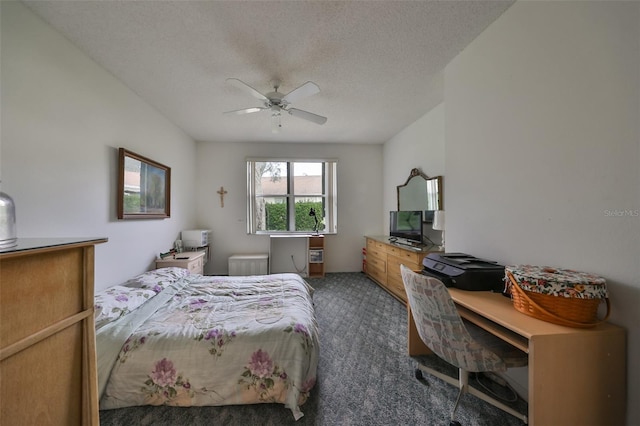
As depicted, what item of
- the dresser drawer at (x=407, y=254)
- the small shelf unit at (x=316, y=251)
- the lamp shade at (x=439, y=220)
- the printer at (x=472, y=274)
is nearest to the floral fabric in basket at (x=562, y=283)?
the printer at (x=472, y=274)

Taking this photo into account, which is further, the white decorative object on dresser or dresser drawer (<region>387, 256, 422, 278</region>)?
dresser drawer (<region>387, 256, 422, 278</region>)

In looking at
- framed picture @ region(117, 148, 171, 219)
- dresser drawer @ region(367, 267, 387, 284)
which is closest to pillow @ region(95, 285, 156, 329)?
framed picture @ region(117, 148, 171, 219)

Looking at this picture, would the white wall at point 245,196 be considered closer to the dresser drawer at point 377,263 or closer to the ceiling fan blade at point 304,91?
the dresser drawer at point 377,263

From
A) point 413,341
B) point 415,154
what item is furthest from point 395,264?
point 415,154

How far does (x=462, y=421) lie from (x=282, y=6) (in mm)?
2780

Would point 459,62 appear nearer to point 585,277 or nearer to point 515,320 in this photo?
point 585,277

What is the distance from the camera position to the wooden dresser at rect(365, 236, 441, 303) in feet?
9.24

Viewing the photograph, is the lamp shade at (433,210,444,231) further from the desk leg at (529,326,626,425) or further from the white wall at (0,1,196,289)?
the white wall at (0,1,196,289)

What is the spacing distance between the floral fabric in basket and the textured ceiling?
5.56 feet

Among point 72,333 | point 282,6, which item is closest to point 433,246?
point 282,6

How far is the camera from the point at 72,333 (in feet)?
2.84

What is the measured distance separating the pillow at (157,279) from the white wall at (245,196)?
177 centimetres

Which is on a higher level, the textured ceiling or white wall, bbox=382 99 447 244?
the textured ceiling

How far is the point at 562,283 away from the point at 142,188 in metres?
3.61
